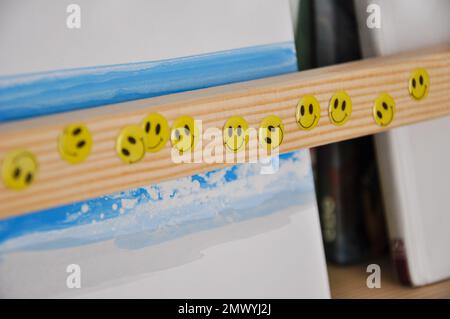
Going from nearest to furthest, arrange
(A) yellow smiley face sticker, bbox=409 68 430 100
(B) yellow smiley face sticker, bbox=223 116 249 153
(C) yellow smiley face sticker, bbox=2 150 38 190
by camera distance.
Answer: (C) yellow smiley face sticker, bbox=2 150 38 190
(B) yellow smiley face sticker, bbox=223 116 249 153
(A) yellow smiley face sticker, bbox=409 68 430 100

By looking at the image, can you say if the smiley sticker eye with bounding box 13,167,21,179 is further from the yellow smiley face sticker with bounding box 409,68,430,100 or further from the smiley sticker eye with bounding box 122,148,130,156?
the yellow smiley face sticker with bounding box 409,68,430,100

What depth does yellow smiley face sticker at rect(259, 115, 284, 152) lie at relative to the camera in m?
0.65

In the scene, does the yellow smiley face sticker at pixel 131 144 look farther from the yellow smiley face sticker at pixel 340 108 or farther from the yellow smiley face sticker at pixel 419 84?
the yellow smiley face sticker at pixel 419 84

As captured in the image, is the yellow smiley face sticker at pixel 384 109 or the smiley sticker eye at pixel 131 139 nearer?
the smiley sticker eye at pixel 131 139

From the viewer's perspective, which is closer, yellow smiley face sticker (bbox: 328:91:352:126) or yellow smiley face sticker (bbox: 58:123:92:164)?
yellow smiley face sticker (bbox: 58:123:92:164)

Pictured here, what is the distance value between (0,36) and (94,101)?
0.33 feet

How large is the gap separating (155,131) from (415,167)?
0.36m

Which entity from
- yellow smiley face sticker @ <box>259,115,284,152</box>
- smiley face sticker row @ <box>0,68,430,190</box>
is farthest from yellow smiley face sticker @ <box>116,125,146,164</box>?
yellow smiley face sticker @ <box>259,115,284,152</box>

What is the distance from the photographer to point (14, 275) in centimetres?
61

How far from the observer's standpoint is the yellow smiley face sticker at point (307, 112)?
0.67 metres

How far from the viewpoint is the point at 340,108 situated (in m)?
0.69

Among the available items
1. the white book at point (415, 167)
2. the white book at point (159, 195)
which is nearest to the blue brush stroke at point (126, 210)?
the white book at point (159, 195)

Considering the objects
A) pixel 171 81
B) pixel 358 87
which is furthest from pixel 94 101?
pixel 358 87
